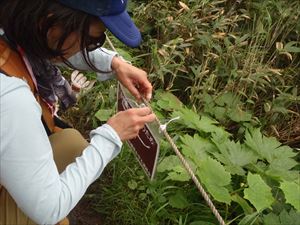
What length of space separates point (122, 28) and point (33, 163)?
401 millimetres

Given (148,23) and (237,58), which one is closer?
(237,58)

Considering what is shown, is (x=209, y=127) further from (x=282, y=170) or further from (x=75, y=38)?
(x=75, y=38)

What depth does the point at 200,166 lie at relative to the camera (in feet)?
5.64

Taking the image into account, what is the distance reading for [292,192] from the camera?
5.20 ft

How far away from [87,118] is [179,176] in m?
0.66

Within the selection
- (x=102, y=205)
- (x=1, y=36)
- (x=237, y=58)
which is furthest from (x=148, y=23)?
(x=1, y=36)

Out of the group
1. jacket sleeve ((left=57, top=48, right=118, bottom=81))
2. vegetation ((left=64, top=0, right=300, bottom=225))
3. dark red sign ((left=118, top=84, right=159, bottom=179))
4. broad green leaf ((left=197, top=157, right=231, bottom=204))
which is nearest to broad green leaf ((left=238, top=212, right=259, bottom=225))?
vegetation ((left=64, top=0, right=300, bottom=225))

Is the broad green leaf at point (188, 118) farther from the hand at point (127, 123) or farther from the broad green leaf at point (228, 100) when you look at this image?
the hand at point (127, 123)

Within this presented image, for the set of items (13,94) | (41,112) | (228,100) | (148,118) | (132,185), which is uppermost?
(13,94)

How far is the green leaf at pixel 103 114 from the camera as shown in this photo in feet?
6.88

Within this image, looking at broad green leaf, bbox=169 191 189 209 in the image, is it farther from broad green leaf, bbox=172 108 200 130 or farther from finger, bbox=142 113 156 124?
finger, bbox=142 113 156 124

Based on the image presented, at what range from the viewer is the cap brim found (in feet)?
3.87

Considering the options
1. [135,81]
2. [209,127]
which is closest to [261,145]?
[209,127]

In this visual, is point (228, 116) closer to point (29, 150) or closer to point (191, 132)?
point (191, 132)
